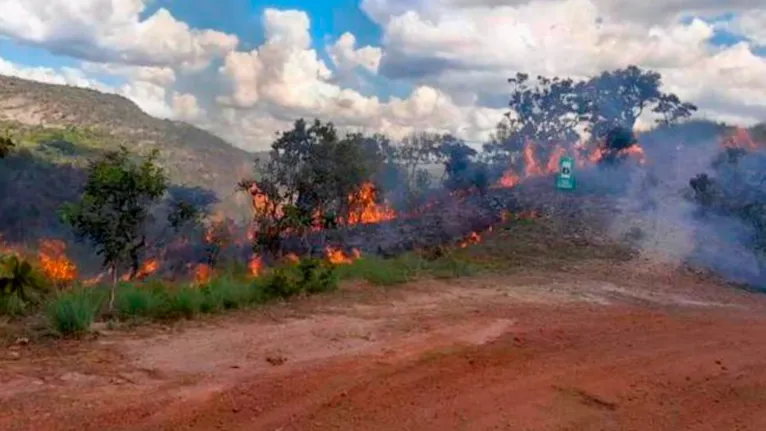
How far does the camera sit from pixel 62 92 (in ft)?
→ 283

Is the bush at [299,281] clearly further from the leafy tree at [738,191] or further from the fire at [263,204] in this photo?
the leafy tree at [738,191]

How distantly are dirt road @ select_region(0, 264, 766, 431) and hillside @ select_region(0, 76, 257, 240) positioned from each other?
2104cm

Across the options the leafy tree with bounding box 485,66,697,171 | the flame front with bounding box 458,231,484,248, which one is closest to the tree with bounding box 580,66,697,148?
the leafy tree with bounding box 485,66,697,171

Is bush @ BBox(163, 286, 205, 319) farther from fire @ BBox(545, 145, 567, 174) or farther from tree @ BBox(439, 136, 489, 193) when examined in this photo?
fire @ BBox(545, 145, 567, 174)

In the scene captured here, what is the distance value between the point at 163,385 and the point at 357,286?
6.46 meters

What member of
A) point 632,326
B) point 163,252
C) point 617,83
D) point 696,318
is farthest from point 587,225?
point 617,83

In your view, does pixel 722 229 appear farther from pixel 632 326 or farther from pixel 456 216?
pixel 632 326

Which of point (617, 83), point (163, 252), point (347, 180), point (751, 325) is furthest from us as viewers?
point (617, 83)

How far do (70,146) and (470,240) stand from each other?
42481 millimetres

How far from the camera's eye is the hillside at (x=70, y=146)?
1373 inches

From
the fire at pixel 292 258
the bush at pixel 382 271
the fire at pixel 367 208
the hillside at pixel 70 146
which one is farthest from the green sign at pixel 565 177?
the hillside at pixel 70 146

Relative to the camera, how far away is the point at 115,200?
10.2 metres

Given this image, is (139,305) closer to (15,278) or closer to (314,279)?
(15,278)

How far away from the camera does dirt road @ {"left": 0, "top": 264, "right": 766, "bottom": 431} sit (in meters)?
5.81
